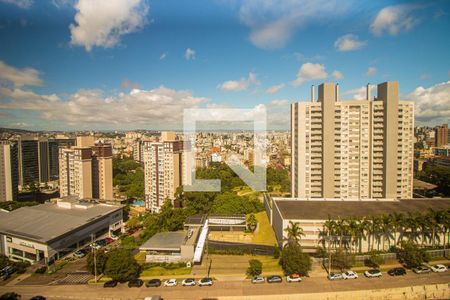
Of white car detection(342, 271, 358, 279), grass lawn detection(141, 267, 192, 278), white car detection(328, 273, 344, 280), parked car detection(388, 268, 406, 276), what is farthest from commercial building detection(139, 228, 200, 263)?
parked car detection(388, 268, 406, 276)

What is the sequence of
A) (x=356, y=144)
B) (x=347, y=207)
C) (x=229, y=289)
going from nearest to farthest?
(x=229, y=289), (x=347, y=207), (x=356, y=144)

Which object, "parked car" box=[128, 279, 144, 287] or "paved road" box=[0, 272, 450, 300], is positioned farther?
"parked car" box=[128, 279, 144, 287]

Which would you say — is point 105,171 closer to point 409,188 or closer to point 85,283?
→ point 85,283

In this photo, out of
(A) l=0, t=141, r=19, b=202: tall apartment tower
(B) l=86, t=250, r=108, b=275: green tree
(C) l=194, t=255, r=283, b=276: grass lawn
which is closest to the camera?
(B) l=86, t=250, r=108, b=275: green tree

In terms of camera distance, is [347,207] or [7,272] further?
[347,207]

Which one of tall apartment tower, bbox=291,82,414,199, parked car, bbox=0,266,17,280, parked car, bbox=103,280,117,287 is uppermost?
tall apartment tower, bbox=291,82,414,199

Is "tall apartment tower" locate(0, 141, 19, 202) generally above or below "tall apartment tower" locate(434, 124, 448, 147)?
below

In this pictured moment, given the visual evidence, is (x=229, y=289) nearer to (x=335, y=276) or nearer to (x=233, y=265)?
(x=233, y=265)

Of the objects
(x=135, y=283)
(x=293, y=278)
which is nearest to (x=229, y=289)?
(x=293, y=278)

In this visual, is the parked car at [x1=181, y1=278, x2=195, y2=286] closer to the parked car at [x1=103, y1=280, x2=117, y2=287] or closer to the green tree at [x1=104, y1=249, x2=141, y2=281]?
the green tree at [x1=104, y1=249, x2=141, y2=281]
